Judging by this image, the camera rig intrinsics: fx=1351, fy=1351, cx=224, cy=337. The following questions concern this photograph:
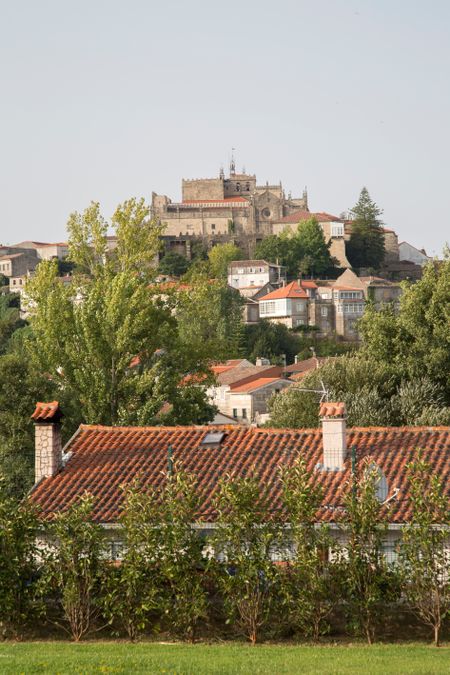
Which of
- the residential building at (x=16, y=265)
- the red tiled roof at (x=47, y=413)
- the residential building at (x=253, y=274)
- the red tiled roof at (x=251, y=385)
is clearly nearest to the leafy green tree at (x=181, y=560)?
the red tiled roof at (x=47, y=413)

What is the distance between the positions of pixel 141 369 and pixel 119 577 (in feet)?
78.6

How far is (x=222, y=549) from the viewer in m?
21.4

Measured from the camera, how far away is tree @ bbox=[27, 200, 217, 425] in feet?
140

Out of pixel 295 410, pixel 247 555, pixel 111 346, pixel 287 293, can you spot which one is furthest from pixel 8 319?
pixel 247 555

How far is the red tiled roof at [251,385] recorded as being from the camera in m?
105

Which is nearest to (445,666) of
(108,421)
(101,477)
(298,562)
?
(298,562)

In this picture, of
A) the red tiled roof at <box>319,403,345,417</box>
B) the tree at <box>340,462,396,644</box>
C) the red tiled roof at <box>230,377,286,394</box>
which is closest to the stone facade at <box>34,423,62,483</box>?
the red tiled roof at <box>319,403,345,417</box>

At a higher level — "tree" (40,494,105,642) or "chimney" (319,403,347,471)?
"chimney" (319,403,347,471)

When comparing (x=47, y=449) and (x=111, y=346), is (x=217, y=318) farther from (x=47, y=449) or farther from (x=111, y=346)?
(x=47, y=449)

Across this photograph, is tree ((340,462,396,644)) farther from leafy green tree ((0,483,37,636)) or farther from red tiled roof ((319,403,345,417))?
leafy green tree ((0,483,37,636))

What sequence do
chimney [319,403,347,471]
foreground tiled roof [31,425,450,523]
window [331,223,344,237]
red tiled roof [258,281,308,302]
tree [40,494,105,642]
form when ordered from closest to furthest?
1. tree [40,494,105,642]
2. foreground tiled roof [31,425,450,523]
3. chimney [319,403,347,471]
4. red tiled roof [258,281,308,302]
5. window [331,223,344,237]

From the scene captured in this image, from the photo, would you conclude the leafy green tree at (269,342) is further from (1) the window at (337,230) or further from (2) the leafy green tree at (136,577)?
(2) the leafy green tree at (136,577)

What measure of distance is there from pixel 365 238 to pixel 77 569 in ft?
547

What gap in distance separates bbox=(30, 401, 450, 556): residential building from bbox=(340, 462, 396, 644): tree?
1192 millimetres
